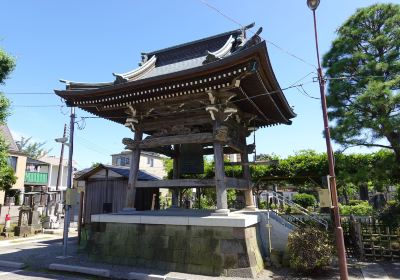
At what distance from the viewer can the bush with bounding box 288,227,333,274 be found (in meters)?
8.16

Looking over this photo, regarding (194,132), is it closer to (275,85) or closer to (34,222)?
(275,85)

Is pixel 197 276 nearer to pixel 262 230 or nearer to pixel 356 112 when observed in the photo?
pixel 262 230

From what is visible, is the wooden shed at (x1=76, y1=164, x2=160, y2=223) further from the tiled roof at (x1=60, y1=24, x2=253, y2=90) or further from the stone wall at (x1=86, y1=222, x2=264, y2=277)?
the tiled roof at (x1=60, y1=24, x2=253, y2=90)

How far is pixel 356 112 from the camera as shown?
10.5m

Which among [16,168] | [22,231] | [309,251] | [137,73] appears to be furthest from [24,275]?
[16,168]

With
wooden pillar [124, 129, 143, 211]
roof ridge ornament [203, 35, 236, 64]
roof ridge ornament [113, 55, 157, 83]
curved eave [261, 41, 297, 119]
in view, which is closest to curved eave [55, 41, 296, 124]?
curved eave [261, 41, 297, 119]

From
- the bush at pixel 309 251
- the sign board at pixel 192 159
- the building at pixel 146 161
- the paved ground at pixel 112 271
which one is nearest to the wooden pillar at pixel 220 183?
the paved ground at pixel 112 271

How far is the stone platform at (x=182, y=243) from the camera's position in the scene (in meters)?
8.22

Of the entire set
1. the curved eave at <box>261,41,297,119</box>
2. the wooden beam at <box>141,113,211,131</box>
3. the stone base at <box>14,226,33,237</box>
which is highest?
the curved eave at <box>261,41,297,119</box>

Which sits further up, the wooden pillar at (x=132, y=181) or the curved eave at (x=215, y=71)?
the curved eave at (x=215, y=71)

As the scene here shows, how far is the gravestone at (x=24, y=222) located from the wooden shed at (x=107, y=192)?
6.26 meters

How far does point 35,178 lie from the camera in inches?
1305

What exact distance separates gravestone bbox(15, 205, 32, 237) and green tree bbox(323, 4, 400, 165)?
18.4m

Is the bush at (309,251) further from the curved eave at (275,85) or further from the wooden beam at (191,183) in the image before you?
the curved eave at (275,85)
